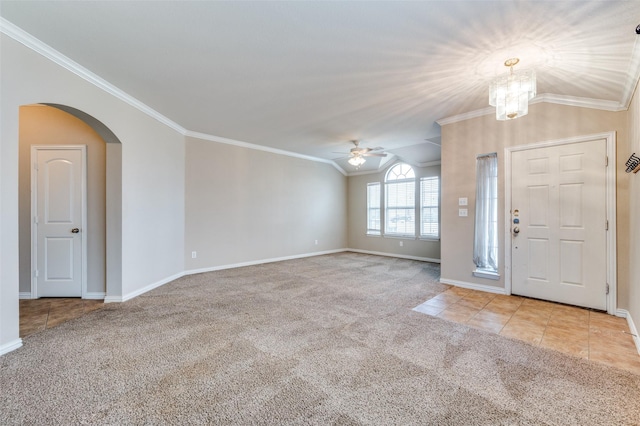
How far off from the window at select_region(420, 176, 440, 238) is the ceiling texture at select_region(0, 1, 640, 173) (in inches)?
108

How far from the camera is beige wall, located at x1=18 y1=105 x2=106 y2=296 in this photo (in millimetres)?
3615

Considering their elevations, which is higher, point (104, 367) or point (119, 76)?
point (119, 76)

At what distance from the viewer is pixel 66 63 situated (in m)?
2.74

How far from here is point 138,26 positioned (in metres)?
2.20

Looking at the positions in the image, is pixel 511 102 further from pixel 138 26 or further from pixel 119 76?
pixel 119 76

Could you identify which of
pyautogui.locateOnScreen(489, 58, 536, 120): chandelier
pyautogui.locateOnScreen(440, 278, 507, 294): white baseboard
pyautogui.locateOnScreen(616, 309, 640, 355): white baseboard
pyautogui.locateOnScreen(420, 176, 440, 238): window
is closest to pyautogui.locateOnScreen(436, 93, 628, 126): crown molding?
pyautogui.locateOnScreen(489, 58, 536, 120): chandelier

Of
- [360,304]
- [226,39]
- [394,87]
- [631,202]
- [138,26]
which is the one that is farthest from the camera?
[360,304]

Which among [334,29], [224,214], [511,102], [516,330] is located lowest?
[516,330]

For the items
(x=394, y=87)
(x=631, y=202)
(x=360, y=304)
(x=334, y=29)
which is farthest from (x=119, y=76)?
(x=631, y=202)

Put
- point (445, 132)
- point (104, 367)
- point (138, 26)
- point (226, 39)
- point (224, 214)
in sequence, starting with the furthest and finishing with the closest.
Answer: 1. point (224, 214)
2. point (445, 132)
3. point (226, 39)
4. point (138, 26)
5. point (104, 367)

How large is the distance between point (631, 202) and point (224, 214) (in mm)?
6033

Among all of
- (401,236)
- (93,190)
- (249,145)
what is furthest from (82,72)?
(401,236)

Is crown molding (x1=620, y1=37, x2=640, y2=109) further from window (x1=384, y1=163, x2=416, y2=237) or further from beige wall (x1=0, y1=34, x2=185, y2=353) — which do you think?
beige wall (x1=0, y1=34, x2=185, y2=353)

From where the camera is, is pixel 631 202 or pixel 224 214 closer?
pixel 631 202
